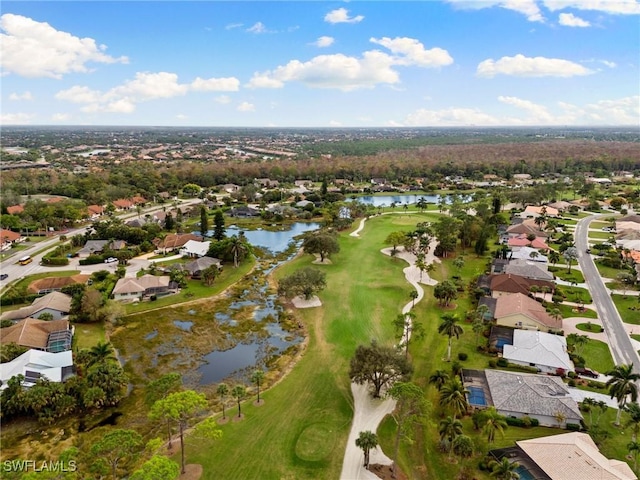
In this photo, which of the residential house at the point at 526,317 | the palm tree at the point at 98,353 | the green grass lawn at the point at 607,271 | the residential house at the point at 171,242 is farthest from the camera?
the residential house at the point at 171,242

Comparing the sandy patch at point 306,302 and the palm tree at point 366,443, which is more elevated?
the palm tree at point 366,443

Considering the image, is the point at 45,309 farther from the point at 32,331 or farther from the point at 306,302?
the point at 306,302

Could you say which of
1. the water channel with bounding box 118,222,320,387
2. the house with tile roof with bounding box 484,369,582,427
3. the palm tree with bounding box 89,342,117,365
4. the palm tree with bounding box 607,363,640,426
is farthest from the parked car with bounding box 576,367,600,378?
the palm tree with bounding box 89,342,117,365

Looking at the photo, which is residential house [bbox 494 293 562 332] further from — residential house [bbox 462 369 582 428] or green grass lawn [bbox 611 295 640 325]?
residential house [bbox 462 369 582 428]

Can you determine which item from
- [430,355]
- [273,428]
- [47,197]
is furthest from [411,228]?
[47,197]

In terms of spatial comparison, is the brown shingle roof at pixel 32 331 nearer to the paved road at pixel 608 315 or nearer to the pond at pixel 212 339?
the pond at pixel 212 339

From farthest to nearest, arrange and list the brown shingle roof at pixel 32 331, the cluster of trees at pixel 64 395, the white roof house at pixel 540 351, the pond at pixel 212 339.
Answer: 1. the pond at pixel 212 339
2. the brown shingle roof at pixel 32 331
3. the white roof house at pixel 540 351
4. the cluster of trees at pixel 64 395

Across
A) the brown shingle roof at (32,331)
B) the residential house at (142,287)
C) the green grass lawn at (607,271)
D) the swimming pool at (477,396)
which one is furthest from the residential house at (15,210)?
the green grass lawn at (607,271)

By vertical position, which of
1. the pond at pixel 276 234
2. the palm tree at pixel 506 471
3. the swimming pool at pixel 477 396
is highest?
the palm tree at pixel 506 471
